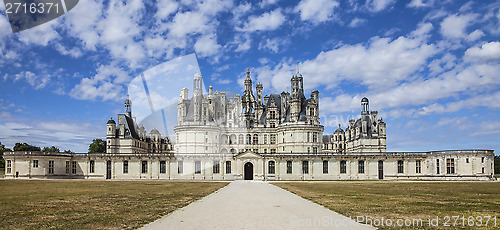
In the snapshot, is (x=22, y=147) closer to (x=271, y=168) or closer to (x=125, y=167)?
(x=125, y=167)

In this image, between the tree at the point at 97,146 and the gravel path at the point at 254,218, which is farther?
the tree at the point at 97,146

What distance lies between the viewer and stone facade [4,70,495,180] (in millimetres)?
64562

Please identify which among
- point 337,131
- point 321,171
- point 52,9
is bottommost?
point 321,171

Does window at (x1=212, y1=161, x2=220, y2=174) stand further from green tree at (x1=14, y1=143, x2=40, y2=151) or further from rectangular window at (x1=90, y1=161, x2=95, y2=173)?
green tree at (x1=14, y1=143, x2=40, y2=151)

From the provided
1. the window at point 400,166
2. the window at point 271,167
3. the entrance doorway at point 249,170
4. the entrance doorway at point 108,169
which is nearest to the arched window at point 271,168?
the window at point 271,167

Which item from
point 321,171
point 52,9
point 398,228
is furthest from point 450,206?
point 321,171

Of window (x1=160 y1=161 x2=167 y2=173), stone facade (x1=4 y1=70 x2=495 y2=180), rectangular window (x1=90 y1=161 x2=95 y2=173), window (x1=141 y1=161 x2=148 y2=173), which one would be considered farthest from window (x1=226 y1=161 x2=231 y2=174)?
rectangular window (x1=90 y1=161 x2=95 y2=173)

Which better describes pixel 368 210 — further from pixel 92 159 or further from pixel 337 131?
pixel 337 131

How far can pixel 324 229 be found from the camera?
45.3 feet

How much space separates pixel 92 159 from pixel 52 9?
170 ft

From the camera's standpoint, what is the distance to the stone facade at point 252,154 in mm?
64562

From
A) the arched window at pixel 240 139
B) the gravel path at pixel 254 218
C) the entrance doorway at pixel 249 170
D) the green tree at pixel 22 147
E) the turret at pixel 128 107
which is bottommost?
the entrance doorway at pixel 249 170

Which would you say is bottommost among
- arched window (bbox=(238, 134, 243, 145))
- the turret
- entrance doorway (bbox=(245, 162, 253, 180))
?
entrance doorway (bbox=(245, 162, 253, 180))

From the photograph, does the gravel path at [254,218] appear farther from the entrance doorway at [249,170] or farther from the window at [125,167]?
the window at [125,167]
